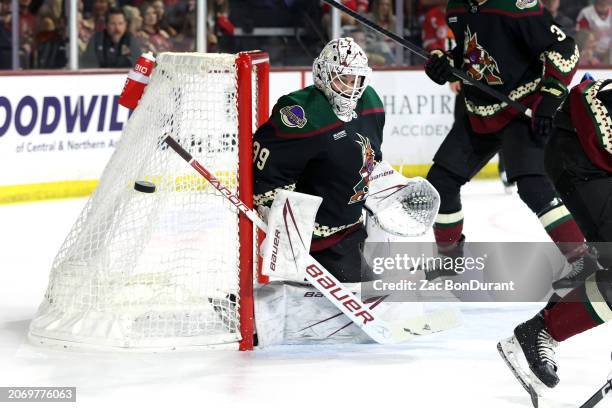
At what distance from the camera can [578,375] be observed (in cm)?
336

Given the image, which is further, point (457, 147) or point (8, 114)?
point (8, 114)

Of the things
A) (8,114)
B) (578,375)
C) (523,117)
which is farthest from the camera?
(8,114)

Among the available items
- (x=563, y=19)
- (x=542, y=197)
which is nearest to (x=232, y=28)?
(x=563, y=19)

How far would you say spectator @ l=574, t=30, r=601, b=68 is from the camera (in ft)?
26.8

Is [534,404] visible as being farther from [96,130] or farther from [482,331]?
[96,130]

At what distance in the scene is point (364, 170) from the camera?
369 centimetres

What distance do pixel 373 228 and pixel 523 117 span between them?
0.69 meters

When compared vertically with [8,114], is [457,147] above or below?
above

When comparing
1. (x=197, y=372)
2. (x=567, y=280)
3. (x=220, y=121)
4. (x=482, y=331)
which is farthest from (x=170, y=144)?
(x=567, y=280)

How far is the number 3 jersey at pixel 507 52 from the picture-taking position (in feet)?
13.6

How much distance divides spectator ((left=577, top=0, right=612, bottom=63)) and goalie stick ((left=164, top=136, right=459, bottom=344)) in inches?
193

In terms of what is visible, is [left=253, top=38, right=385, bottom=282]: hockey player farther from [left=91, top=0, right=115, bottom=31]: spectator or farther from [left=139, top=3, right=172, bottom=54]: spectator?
[left=139, top=3, right=172, bottom=54]: spectator

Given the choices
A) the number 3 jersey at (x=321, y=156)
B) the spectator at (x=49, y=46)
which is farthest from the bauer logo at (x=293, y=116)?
the spectator at (x=49, y=46)

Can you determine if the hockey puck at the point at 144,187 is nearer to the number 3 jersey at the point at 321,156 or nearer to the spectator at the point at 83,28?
the number 3 jersey at the point at 321,156
